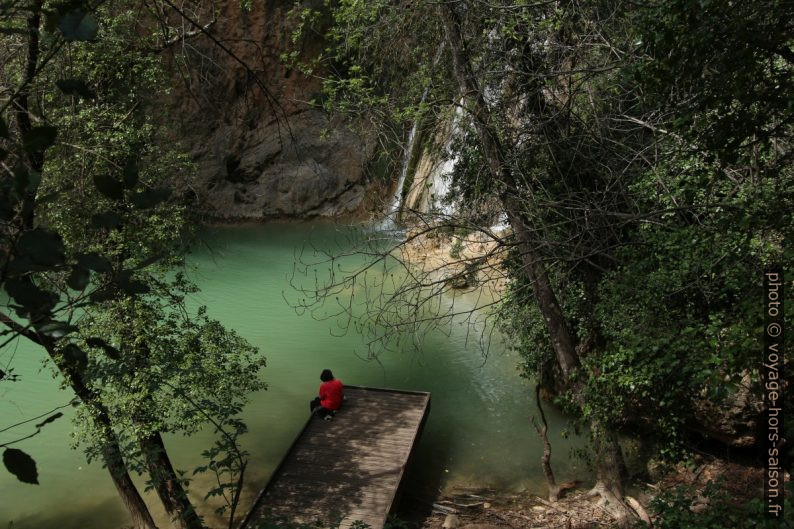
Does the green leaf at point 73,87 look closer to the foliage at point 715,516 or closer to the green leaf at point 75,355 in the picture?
the green leaf at point 75,355

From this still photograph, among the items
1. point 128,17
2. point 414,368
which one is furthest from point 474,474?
point 128,17

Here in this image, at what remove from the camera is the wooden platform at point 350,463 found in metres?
7.54

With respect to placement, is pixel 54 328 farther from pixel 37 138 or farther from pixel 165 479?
pixel 165 479

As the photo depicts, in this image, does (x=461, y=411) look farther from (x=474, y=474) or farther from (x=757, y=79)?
(x=757, y=79)

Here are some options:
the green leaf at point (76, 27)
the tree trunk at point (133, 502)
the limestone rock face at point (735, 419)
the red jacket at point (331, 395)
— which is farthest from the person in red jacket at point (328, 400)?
the green leaf at point (76, 27)

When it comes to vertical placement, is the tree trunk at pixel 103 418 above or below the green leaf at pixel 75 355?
below

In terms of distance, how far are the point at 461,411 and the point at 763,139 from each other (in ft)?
24.1

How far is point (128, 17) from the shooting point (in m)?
7.78

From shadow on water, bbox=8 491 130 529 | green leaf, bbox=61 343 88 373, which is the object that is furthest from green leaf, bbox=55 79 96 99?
shadow on water, bbox=8 491 130 529

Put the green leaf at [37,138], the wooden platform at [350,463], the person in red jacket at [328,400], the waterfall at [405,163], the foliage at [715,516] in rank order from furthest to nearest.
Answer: the person in red jacket at [328,400] → the waterfall at [405,163] → the wooden platform at [350,463] → the foliage at [715,516] → the green leaf at [37,138]

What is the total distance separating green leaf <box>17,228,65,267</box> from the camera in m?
1.46

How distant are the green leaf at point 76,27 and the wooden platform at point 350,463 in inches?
241

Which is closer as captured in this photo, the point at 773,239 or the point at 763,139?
the point at 763,139

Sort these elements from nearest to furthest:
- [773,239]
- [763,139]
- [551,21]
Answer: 1. [763,139]
2. [773,239]
3. [551,21]
